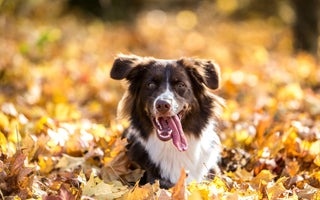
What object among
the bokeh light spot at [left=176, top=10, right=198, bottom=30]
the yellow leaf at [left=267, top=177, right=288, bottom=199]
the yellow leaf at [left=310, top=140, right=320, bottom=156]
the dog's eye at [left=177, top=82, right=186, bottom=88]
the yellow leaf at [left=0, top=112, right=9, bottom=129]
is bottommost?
the yellow leaf at [left=0, top=112, right=9, bottom=129]

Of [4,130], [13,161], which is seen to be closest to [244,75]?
[4,130]

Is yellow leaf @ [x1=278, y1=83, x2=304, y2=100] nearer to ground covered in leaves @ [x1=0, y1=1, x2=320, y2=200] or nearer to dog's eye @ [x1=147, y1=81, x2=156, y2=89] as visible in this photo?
ground covered in leaves @ [x1=0, y1=1, x2=320, y2=200]

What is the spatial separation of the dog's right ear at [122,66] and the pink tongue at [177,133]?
74cm

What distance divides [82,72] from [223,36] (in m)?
8.86

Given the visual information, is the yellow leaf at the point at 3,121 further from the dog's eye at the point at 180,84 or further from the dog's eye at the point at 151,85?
the dog's eye at the point at 180,84

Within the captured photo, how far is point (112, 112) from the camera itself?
6.84 meters

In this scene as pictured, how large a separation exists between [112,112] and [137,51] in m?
5.35

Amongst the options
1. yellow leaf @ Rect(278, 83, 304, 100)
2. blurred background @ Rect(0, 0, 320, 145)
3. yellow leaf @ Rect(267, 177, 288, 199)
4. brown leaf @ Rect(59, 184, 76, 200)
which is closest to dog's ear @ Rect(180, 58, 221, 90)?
blurred background @ Rect(0, 0, 320, 145)

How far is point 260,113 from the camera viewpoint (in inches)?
211

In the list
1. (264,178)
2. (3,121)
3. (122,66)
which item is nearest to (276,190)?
(264,178)

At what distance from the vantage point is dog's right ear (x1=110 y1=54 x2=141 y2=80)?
4.14 m

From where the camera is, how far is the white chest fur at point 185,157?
4023mm

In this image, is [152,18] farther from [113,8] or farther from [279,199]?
[279,199]

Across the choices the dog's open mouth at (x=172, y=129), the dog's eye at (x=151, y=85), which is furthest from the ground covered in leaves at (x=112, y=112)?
the dog's eye at (x=151, y=85)
